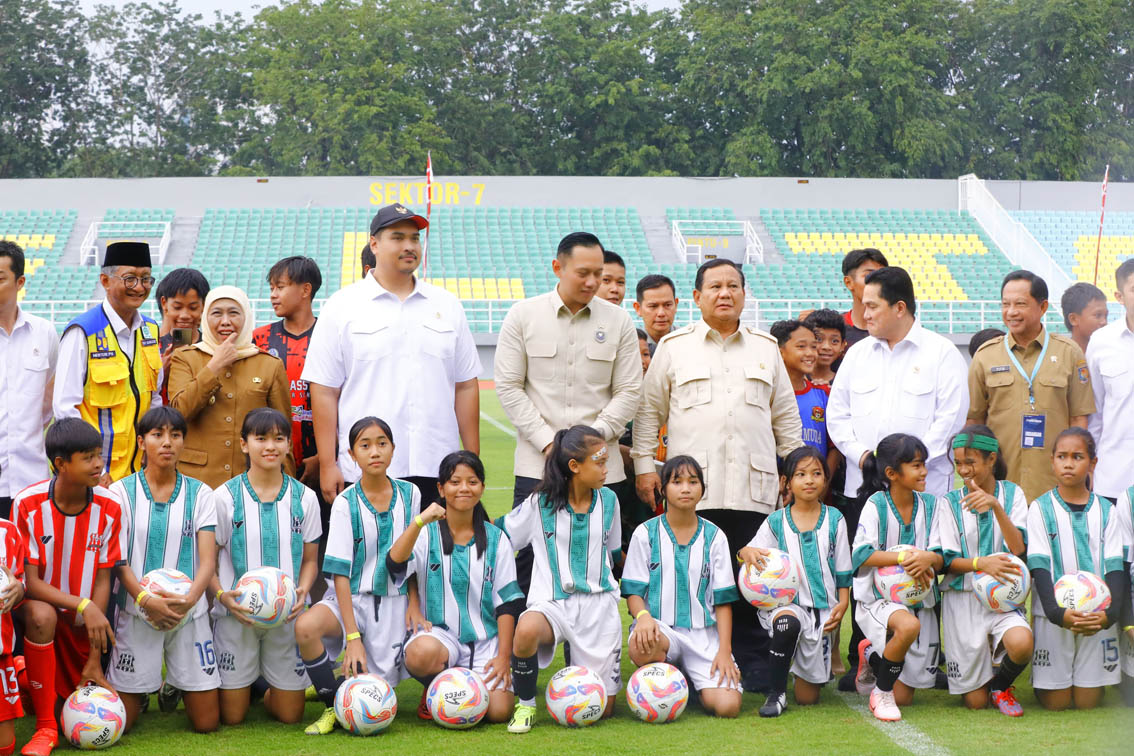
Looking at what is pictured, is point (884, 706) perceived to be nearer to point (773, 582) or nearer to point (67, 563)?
point (773, 582)

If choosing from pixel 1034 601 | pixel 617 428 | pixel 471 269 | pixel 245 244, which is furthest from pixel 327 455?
pixel 245 244

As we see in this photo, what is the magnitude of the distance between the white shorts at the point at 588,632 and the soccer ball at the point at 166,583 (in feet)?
4.39

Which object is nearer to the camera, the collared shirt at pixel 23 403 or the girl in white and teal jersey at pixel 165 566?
the girl in white and teal jersey at pixel 165 566

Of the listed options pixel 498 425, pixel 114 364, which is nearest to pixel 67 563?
pixel 114 364

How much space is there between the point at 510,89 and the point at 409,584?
40922mm

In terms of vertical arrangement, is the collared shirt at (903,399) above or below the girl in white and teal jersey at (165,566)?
above

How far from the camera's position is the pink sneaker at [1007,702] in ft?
16.2

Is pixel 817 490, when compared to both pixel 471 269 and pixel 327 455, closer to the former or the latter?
pixel 327 455

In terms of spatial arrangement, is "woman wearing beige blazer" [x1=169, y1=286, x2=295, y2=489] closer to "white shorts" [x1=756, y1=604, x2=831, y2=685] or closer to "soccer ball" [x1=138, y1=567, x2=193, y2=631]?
"soccer ball" [x1=138, y1=567, x2=193, y2=631]

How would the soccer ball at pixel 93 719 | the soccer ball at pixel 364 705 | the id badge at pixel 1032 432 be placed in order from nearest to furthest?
the soccer ball at pixel 93 719, the soccer ball at pixel 364 705, the id badge at pixel 1032 432

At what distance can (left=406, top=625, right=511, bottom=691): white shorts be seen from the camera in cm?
497

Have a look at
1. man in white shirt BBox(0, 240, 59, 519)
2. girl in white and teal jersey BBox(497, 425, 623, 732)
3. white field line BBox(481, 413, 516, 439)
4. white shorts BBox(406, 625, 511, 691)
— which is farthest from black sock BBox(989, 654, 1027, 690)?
white field line BBox(481, 413, 516, 439)

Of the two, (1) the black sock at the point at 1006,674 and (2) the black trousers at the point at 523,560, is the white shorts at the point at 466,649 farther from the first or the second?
(1) the black sock at the point at 1006,674

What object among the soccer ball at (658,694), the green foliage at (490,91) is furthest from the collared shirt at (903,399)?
the green foliage at (490,91)
